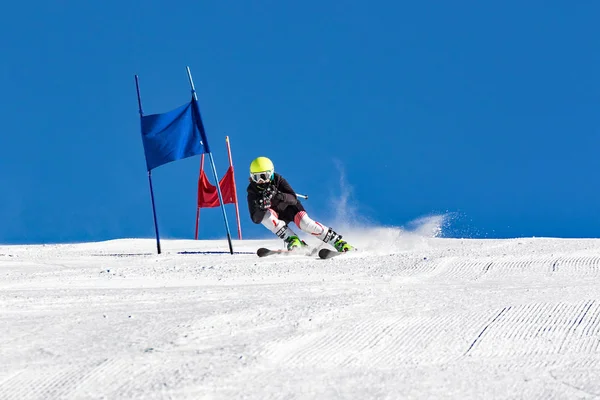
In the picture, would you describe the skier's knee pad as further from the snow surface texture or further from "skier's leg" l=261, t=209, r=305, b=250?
the snow surface texture

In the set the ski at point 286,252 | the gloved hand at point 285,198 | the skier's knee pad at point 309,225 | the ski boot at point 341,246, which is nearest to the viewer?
the ski at point 286,252

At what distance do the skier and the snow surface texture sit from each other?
101 inches

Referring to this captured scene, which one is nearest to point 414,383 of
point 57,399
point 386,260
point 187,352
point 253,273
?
point 187,352

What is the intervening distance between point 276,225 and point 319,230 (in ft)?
1.76

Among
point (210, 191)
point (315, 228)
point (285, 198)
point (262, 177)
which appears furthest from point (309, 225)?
point (210, 191)

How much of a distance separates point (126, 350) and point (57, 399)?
0.63 metres

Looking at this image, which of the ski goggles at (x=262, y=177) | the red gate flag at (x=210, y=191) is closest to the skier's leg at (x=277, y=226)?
the ski goggles at (x=262, y=177)

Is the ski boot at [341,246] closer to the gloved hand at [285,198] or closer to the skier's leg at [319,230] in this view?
the skier's leg at [319,230]

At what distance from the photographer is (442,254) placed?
24.2 feet

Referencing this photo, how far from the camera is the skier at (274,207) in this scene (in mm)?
9023

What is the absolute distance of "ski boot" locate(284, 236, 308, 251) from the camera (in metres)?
8.84

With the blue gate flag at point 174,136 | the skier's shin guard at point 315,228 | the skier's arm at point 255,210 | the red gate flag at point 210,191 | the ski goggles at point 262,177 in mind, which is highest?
the red gate flag at point 210,191

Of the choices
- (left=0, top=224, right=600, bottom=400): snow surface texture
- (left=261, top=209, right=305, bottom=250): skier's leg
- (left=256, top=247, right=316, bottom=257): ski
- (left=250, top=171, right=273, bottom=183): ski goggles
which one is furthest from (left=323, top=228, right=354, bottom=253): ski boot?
(left=0, top=224, right=600, bottom=400): snow surface texture

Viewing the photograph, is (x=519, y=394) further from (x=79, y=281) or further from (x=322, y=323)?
(x=79, y=281)
